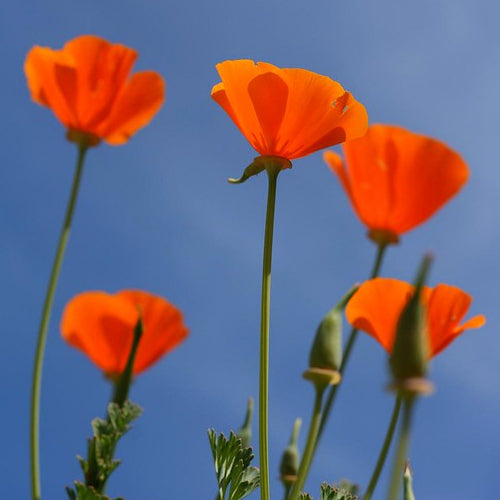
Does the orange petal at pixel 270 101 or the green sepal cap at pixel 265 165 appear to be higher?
the orange petal at pixel 270 101

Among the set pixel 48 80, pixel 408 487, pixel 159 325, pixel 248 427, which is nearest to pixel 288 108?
pixel 48 80

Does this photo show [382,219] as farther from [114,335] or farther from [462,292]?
[114,335]

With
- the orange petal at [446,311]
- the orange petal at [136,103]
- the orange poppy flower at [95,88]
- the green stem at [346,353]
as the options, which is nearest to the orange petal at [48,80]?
the orange poppy flower at [95,88]

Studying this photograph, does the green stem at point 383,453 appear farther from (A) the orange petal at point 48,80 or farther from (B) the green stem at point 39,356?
(A) the orange petal at point 48,80

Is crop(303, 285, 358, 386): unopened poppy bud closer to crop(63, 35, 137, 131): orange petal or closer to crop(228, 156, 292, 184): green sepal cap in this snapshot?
crop(228, 156, 292, 184): green sepal cap

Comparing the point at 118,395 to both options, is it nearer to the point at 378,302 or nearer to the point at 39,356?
the point at 39,356

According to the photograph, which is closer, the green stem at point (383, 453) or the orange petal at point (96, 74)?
the green stem at point (383, 453)
